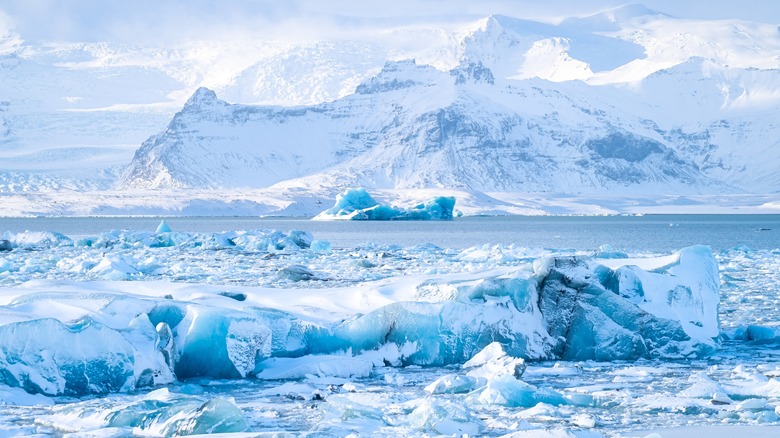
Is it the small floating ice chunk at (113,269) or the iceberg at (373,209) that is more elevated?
the small floating ice chunk at (113,269)

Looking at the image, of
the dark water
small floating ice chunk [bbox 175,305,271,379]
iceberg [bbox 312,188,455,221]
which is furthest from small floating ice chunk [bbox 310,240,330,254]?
iceberg [bbox 312,188,455,221]

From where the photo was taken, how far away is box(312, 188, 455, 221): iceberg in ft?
312

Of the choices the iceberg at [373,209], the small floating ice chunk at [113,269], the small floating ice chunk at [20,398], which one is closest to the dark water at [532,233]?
the iceberg at [373,209]

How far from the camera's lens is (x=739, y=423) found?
926 centimetres

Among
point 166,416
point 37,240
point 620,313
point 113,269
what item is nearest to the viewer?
point 166,416

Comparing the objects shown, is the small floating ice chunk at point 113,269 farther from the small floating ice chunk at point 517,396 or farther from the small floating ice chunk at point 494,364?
the small floating ice chunk at point 517,396

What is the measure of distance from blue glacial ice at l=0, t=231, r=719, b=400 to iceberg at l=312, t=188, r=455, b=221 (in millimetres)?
78311

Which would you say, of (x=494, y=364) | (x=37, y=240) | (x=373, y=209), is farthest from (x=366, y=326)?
(x=373, y=209)

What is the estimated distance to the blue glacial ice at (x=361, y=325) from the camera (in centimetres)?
1083

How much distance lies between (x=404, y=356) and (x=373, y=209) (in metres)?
80.2

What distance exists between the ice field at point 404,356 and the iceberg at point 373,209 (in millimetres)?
78464

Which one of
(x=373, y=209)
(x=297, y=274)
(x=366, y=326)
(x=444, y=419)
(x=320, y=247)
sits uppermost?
(x=366, y=326)

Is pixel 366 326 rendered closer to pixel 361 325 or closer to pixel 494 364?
pixel 361 325

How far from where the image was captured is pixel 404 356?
12656mm
